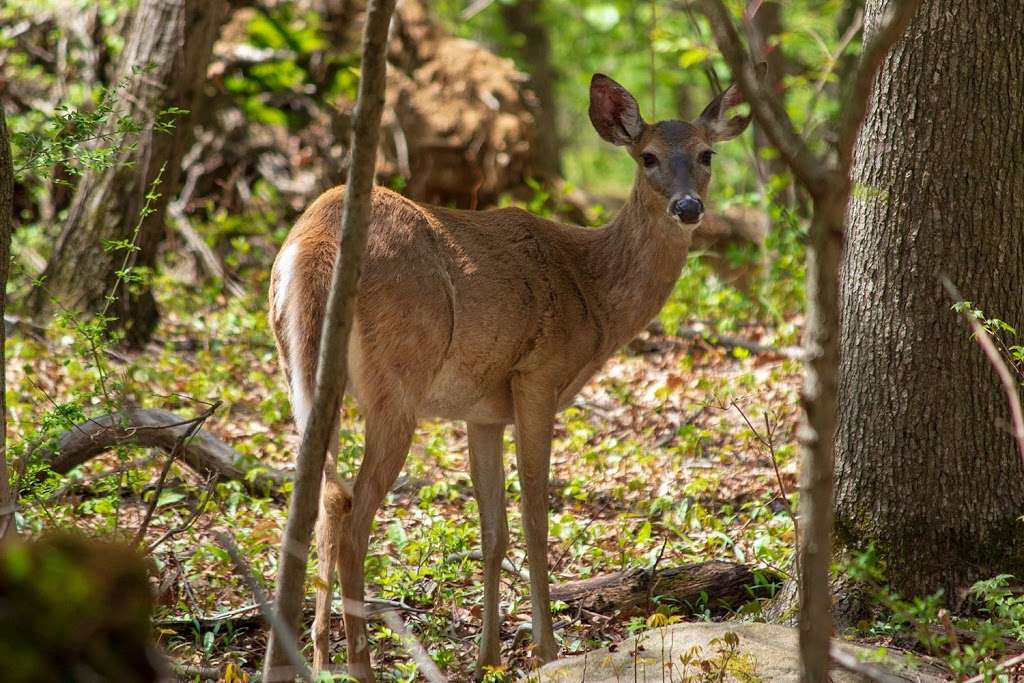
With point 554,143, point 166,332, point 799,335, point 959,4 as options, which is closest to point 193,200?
point 166,332

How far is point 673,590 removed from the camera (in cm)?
523

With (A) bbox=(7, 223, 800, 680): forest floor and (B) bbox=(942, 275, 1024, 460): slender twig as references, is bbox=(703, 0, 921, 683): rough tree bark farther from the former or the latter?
(A) bbox=(7, 223, 800, 680): forest floor

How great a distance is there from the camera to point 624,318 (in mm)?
5758

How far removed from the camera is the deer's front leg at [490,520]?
4957 mm

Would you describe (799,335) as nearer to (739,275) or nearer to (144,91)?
(739,275)

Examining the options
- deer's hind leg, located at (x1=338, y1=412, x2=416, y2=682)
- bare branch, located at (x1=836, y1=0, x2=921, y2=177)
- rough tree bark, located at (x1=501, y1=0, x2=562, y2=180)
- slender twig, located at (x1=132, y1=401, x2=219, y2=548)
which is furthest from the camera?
rough tree bark, located at (x1=501, y1=0, x2=562, y2=180)

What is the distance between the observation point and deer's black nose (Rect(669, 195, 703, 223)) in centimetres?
546

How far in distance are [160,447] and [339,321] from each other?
3.09 m

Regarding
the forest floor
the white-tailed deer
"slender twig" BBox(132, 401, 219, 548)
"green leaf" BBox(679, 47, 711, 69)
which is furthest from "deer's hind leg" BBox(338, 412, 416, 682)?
"green leaf" BBox(679, 47, 711, 69)

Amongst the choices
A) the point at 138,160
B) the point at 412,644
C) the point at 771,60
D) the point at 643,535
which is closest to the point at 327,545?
the point at 643,535

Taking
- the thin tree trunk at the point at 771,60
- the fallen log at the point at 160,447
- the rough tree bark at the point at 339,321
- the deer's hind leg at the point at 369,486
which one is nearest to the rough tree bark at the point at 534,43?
the thin tree trunk at the point at 771,60

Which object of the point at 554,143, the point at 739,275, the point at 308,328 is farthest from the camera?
the point at 554,143

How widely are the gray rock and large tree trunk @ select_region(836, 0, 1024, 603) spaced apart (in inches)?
32.0

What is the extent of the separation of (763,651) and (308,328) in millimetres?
2053
